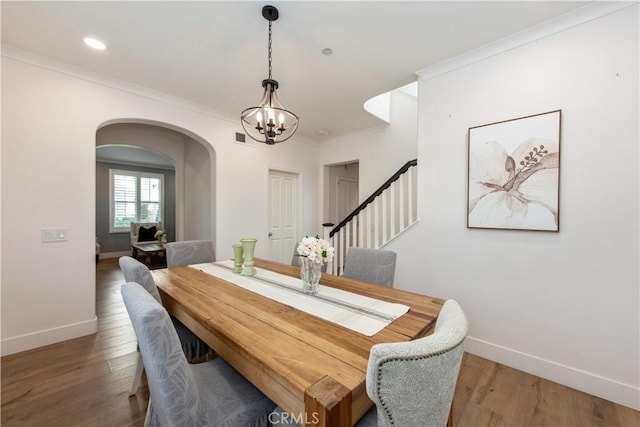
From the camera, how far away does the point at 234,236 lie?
379 cm

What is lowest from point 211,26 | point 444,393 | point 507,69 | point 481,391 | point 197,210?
point 481,391

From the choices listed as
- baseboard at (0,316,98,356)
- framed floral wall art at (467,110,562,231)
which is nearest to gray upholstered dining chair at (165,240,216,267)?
baseboard at (0,316,98,356)

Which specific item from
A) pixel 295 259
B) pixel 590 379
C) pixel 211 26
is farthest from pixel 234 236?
pixel 590 379

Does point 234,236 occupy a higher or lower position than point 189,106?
lower

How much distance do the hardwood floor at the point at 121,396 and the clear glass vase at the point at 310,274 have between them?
1.17 m

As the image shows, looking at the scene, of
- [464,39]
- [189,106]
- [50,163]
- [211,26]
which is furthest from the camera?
[189,106]

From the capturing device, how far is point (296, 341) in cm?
105

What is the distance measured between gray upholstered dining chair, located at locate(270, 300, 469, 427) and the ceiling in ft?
6.83

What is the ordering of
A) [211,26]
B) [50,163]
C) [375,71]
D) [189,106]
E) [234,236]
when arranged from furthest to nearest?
[234,236], [189,106], [375,71], [50,163], [211,26]

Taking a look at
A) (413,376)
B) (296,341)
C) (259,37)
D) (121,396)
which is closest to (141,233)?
(121,396)

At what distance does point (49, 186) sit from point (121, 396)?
6.67ft

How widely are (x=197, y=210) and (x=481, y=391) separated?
14.8 ft

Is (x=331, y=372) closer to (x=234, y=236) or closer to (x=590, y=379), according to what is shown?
(x=590, y=379)

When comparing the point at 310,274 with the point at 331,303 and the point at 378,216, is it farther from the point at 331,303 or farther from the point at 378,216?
the point at 378,216
